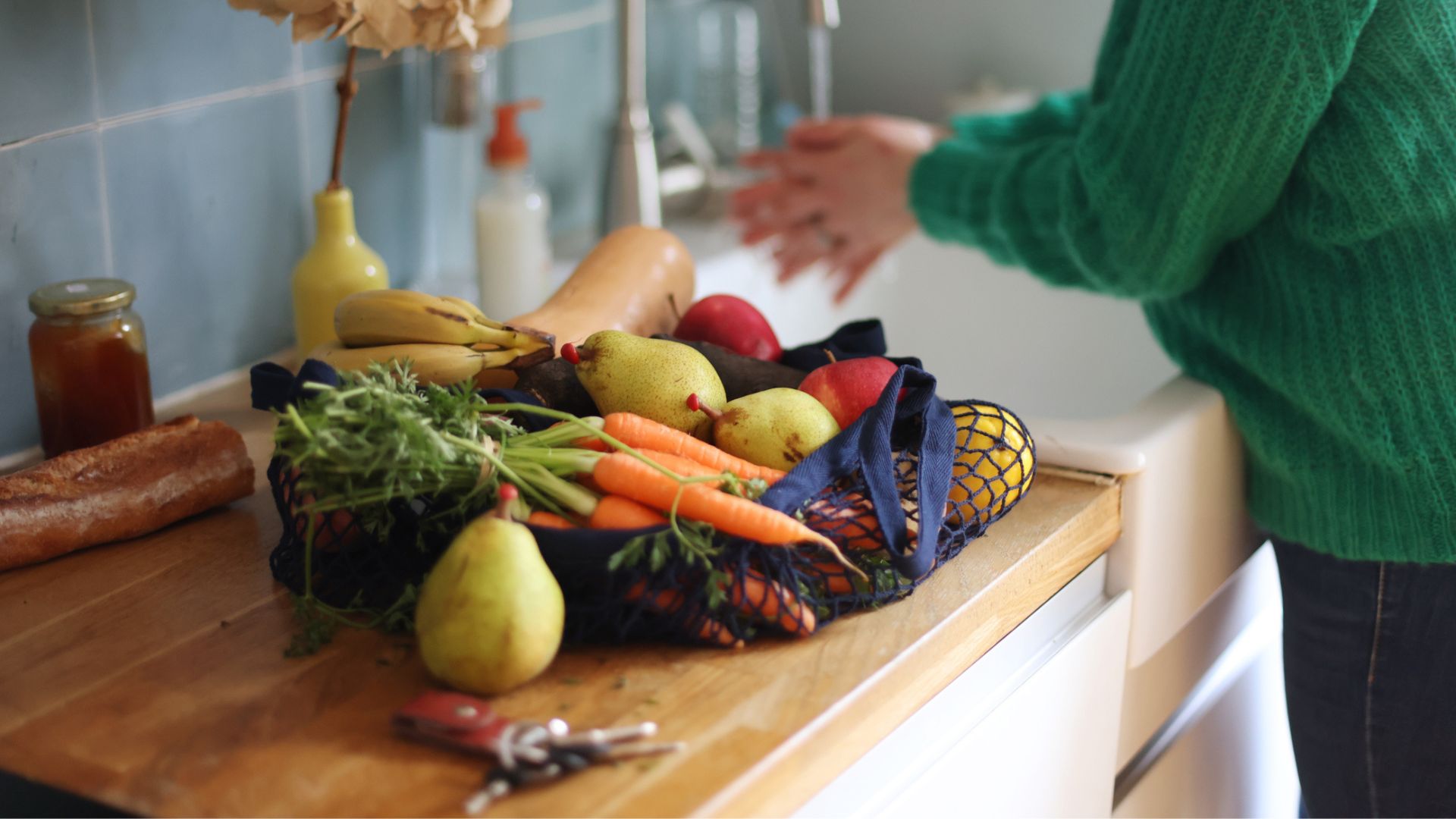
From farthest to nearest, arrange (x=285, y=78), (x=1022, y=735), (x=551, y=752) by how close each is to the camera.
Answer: (x=285, y=78) → (x=1022, y=735) → (x=551, y=752)

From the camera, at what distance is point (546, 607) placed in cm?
58

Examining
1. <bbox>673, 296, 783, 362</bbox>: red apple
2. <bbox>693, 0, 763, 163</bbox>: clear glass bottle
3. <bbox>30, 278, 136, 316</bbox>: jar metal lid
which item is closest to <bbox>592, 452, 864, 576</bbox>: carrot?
<bbox>673, 296, 783, 362</bbox>: red apple

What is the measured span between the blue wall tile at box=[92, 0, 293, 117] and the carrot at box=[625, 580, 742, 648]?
589mm

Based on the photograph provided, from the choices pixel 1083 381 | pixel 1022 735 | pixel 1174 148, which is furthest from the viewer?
pixel 1083 381

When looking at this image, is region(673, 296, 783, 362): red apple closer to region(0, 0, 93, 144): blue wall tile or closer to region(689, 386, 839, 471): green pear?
region(689, 386, 839, 471): green pear

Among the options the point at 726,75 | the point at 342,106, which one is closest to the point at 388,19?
the point at 342,106

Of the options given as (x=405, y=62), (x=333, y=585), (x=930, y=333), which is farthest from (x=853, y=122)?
(x=333, y=585)

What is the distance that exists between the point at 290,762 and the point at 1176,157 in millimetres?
625

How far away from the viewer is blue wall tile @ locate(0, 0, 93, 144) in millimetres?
868

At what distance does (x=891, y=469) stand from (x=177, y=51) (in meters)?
0.65

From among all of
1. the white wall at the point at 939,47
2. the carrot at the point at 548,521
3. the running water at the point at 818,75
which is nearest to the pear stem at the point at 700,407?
the carrot at the point at 548,521

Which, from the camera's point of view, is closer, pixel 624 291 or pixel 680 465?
pixel 680 465

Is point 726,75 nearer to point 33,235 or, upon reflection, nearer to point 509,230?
point 509,230

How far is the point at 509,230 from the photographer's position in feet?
3.79
